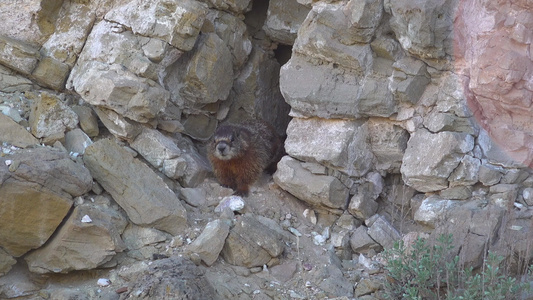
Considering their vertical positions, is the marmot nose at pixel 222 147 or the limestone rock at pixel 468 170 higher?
the limestone rock at pixel 468 170

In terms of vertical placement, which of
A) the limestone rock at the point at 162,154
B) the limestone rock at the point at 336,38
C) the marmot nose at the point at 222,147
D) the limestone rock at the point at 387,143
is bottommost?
the limestone rock at the point at 162,154

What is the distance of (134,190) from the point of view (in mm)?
6387

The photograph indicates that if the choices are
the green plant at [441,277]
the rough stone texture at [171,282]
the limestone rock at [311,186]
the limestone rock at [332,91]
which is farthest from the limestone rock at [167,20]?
the green plant at [441,277]

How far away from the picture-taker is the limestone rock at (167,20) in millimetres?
6770

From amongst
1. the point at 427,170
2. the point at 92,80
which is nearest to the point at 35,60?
the point at 92,80

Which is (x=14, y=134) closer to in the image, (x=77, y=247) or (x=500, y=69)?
(x=77, y=247)

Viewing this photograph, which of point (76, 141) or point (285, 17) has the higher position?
point (285, 17)

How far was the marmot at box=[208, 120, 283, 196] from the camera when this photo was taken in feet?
24.1

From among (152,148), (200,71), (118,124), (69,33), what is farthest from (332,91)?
(69,33)

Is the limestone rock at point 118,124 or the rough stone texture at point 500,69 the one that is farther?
the limestone rock at point 118,124

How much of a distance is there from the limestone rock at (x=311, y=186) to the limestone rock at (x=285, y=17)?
5.73 feet

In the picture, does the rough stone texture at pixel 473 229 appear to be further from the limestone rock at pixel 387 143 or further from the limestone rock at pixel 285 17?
the limestone rock at pixel 285 17

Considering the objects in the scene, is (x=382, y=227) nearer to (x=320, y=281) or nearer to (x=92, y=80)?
(x=320, y=281)

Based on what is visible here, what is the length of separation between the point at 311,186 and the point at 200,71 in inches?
72.5
